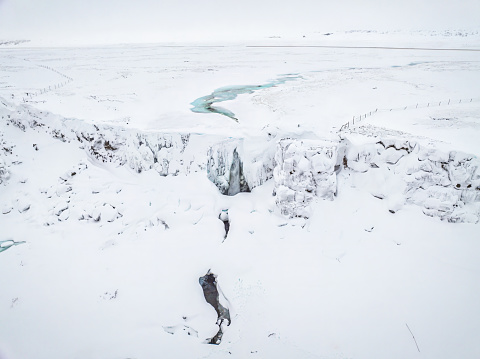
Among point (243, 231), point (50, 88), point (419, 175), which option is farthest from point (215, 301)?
point (50, 88)

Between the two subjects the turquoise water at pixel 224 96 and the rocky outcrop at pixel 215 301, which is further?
the turquoise water at pixel 224 96

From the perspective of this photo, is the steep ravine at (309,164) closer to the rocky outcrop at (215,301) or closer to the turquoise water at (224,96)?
the rocky outcrop at (215,301)

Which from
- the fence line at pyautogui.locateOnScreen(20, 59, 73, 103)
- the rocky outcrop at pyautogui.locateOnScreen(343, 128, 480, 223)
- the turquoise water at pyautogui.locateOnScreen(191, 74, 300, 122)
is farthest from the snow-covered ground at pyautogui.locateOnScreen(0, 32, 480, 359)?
the fence line at pyautogui.locateOnScreen(20, 59, 73, 103)

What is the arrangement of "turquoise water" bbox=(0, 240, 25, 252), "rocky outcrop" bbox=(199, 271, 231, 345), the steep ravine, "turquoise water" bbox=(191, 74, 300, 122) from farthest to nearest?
"turquoise water" bbox=(191, 74, 300, 122) < "turquoise water" bbox=(0, 240, 25, 252) < the steep ravine < "rocky outcrop" bbox=(199, 271, 231, 345)

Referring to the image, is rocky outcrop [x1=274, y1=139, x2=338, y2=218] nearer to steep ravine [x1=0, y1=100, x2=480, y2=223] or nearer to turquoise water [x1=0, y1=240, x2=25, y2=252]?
steep ravine [x1=0, y1=100, x2=480, y2=223]

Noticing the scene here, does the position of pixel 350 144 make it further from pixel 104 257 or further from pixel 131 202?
pixel 104 257

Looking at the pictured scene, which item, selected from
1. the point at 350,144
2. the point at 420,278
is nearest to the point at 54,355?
the point at 420,278

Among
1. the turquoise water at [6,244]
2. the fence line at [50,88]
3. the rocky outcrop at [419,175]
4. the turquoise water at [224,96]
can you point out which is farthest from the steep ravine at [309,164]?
the fence line at [50,88]
